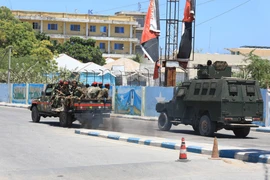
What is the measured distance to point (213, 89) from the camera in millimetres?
19750

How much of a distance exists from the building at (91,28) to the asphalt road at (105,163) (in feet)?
265

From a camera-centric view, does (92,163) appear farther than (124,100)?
No

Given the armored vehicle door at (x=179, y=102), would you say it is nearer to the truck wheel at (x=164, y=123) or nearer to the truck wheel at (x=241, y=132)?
the truck wheel at (x=164, y=123)

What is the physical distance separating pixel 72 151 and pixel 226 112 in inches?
279

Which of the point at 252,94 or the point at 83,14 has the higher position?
the point at 83,14

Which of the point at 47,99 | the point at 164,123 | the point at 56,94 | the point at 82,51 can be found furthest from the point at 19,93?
the point at 82,51

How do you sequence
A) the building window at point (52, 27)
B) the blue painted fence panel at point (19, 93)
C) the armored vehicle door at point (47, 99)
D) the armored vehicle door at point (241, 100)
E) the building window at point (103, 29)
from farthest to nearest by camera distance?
the building window at point (103, 29)
the building window at point (52, 27)
the blue painted fence panel at point (19, 93)
the armored vehicle door at point (47, 99)
the armored vehicle door at point (241, 100)

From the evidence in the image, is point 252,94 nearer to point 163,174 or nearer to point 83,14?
point 163,174

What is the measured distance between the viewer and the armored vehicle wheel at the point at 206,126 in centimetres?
1972

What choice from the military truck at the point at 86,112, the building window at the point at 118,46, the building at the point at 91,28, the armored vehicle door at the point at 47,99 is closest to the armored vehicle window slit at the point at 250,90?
the military truck at the point at 86,112

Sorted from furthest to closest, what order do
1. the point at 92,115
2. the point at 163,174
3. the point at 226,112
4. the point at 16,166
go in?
the point at 92,115 < the point at 226,112 < the point at 16,166 < the point at 163,174

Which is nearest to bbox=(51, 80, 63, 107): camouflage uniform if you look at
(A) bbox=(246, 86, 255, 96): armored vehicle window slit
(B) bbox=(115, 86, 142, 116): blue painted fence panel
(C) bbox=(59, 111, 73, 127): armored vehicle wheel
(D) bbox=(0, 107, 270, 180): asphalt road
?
(C) bbox=(59, 111, 73, 127): armored vehicle wheel

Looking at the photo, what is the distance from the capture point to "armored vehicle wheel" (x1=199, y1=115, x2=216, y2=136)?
19.7 m

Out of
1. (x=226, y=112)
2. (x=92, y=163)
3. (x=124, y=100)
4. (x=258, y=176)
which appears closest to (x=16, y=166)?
(x=92, y=163)
